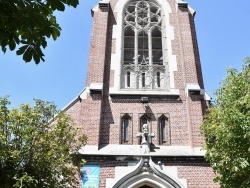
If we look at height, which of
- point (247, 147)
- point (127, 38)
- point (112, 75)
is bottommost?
point (247, 147)

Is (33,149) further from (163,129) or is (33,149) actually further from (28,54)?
(163,129)

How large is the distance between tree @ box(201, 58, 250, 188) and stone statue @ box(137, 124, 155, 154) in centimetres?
289

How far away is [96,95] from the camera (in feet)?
56.0

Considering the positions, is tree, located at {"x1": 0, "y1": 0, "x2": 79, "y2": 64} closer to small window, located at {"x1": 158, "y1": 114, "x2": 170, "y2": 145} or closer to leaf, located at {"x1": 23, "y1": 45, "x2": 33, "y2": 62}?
leaf, located at {"x1": 23, "y1": 45, "x2": 33, "y2": 62}

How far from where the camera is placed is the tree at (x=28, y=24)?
5215 millimetres

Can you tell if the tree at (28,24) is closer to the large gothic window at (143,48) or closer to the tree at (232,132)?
the tree at (232,132)

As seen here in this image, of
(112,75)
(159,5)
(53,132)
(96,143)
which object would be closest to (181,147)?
(96,143)

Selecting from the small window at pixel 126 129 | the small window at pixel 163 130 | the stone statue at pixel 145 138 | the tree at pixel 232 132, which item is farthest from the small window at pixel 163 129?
the tree at pixel 232 132

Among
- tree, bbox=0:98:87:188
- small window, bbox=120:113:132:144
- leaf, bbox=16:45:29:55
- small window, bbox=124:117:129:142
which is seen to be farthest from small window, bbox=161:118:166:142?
leaf, bbox=16:45:29:55

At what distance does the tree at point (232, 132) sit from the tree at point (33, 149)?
167 inches

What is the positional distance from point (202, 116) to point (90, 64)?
540 cm

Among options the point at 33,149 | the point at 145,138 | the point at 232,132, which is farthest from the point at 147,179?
the point at 33,149

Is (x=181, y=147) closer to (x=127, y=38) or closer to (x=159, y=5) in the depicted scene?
(x=127, y=38)

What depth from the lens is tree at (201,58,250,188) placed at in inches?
443
